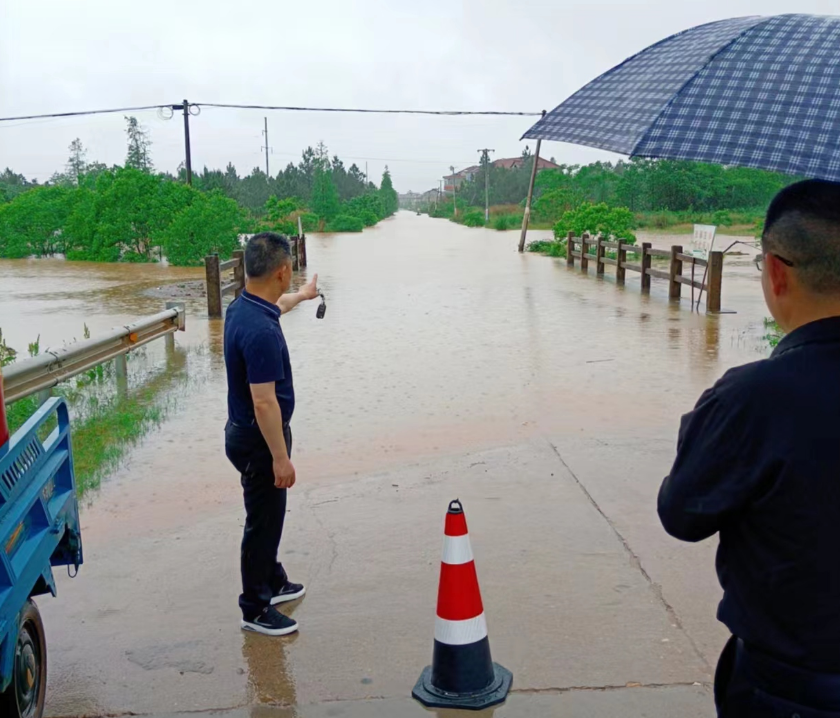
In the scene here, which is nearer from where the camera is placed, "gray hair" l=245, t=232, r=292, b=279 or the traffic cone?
the traffic cone

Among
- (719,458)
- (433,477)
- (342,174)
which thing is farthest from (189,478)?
(342,174)

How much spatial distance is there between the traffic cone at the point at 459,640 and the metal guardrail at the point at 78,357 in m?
4.01

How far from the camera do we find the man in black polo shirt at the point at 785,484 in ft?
5.90

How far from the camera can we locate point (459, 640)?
3.45 meters

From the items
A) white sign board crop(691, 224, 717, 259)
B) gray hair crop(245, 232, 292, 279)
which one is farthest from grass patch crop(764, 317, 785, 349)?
gray hair crop(245, 232, 292, 279)

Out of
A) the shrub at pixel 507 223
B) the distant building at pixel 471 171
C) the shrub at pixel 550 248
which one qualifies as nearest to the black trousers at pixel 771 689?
the shrub at pixel 550 248

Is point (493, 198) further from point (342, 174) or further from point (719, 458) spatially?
point (719, 458)

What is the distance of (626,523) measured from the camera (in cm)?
533

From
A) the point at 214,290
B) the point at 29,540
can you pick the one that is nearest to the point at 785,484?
the point at 29,540

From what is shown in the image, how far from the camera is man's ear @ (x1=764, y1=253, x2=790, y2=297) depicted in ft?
6.36

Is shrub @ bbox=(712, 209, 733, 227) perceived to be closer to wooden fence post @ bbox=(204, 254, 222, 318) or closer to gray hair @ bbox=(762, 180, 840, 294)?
wooden fence post @ bbox=(204, 254, 222, 318)

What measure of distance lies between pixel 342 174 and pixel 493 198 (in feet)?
56.3

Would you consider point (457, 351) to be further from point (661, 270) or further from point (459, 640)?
point (661, 270)

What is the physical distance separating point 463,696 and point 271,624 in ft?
3.25
